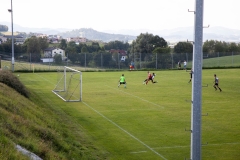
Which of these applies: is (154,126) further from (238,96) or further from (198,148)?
(238,96)

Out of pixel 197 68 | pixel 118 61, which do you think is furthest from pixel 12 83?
pixel 118 61

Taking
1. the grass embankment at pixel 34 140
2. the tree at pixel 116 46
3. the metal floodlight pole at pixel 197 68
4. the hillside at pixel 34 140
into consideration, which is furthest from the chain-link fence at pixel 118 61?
the tree at pixel 116 46

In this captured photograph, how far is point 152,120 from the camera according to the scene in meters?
23.1

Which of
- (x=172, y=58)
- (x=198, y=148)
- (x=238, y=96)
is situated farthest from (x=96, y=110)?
(x=172, y=58)

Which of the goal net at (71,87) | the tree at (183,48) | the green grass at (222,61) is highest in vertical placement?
the tree at (183,48)

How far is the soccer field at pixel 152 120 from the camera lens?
1686 cm

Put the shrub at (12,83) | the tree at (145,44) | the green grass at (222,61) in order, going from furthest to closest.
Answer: the tree at (145,44) → the green grass at (222,61) → the shrub at (12,83)

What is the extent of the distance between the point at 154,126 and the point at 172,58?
55333 millimetres

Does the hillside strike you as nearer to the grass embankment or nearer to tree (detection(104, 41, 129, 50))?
the grass embankment

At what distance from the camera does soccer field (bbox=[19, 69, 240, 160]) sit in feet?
55.3

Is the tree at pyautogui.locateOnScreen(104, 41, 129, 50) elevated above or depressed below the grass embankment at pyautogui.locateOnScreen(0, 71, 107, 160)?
above

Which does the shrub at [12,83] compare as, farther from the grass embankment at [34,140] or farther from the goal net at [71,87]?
the grass embankment at [34,140]

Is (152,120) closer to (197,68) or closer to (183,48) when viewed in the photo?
(197,68)

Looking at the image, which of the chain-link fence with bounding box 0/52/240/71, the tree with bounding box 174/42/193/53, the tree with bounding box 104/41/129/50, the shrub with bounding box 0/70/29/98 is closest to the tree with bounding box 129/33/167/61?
the tree with bounding box 174/42/193/53
